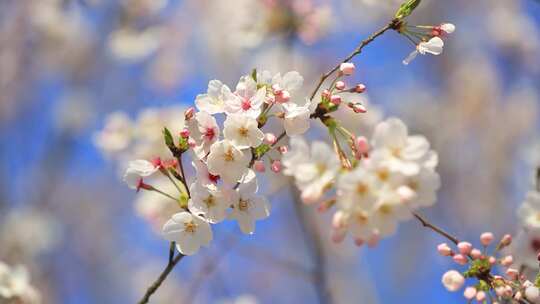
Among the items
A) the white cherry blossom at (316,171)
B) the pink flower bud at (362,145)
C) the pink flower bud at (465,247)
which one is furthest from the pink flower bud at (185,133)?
the pink flower bud at (465,247)

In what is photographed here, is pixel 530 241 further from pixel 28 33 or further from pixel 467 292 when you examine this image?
pixel 28 33

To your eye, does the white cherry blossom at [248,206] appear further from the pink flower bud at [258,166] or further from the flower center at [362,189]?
the flower center at [362,189]

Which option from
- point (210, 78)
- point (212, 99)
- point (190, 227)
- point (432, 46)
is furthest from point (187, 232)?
point (210, 78)

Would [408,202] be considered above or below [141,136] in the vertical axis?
below

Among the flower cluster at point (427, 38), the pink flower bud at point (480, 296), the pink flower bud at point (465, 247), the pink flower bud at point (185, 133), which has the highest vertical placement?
the pink flower bud at point (185, 133)

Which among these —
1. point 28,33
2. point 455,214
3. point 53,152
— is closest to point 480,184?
point 455,214
